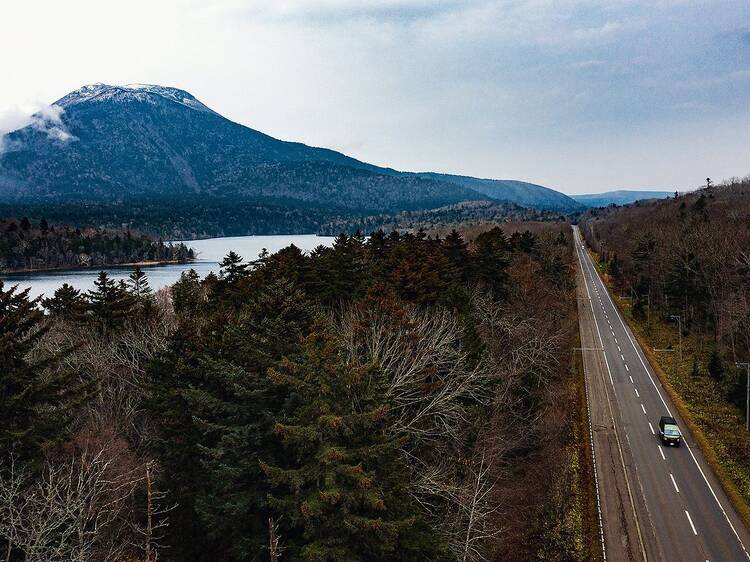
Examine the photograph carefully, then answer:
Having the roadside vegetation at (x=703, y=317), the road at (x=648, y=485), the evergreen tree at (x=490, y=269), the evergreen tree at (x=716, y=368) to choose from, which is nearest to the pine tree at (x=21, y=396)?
the road at (x=648, y=485)

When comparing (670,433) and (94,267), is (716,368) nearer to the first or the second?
(670,433)

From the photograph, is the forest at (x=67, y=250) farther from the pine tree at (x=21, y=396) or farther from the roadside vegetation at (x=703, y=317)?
the pine tree at (x=21, y=396)

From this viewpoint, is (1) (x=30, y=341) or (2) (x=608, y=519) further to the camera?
(2) (x=608, y=519)

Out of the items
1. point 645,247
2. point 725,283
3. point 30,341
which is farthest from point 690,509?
point 645,247

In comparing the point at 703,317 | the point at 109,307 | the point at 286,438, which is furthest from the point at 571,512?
the point at 703,317

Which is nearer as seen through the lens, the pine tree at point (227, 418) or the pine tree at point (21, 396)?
the pine tree at point (21, 396)

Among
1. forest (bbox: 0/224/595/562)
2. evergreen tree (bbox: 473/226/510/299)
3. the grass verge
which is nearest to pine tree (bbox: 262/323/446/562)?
forest (bbox: 0/224/595/562)

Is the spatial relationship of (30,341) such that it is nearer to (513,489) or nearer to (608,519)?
(513,489)
